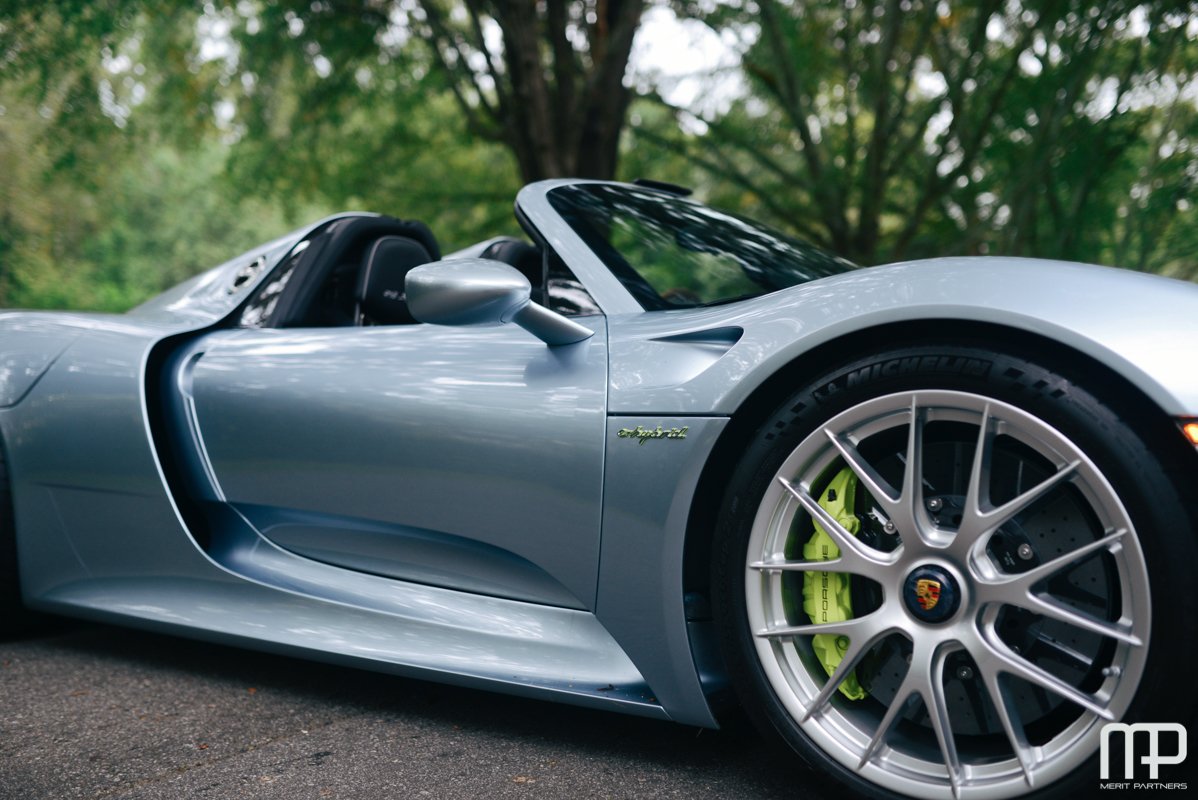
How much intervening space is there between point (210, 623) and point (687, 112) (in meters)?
6.90

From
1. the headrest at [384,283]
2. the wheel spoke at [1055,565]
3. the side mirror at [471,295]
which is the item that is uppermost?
the side mirror at [471,295]

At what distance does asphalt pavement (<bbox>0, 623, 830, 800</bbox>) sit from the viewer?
6.41 ft

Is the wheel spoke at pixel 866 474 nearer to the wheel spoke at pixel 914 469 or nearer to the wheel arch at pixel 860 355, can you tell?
the wheel spoke at pixel 914 469

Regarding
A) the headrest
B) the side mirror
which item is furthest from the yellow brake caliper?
the headrest

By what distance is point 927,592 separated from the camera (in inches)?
66.1

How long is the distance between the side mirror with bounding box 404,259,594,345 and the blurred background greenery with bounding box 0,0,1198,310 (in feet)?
14.2

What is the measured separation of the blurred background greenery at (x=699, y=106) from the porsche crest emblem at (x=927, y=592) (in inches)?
170

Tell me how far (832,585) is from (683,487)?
1.01ft

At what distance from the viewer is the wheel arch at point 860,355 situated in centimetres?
156

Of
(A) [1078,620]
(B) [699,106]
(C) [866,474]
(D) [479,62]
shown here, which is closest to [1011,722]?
(A) [1078,620]

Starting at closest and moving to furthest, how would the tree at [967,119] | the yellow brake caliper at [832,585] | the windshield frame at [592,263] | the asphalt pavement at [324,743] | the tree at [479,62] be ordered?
the yellow brake caliper at [832,585], the asphalt pavement at [324,743], the windshield frame at [592,263], the tree at [967,119], the tree at [479,62]

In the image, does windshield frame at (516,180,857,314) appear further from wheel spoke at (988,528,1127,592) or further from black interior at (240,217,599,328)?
wheel spoke at (988,528,1127,592)

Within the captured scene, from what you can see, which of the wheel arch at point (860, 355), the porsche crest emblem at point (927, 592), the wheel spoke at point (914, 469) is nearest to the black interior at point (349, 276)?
the wheel arch at point (860, 355)

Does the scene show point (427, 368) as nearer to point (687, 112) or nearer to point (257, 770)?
point (257, 770)
